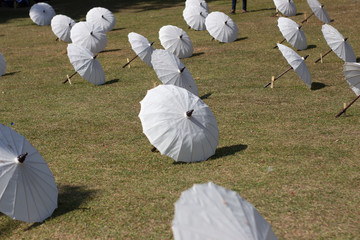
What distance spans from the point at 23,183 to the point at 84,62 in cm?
945

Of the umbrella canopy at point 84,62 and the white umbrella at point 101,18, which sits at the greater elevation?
the umbrella canopy at point 84,62

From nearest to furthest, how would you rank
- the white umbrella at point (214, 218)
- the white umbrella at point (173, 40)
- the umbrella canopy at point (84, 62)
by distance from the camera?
the white umbrella at point (214, 218), the umbrella canopy at point (84, 62), the white umbrella at point (173, 40)

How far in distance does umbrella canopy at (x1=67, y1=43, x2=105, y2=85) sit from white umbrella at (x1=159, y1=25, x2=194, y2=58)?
4.15 metres

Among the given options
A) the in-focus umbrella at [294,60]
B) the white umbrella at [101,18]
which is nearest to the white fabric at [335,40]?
the in-focus umbrella at [294,60]

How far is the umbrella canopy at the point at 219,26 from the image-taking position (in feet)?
73.0

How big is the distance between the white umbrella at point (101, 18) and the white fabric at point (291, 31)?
1114cm

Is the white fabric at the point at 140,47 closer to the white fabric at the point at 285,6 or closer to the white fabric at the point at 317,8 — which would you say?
the white fabric at the point at 317,8

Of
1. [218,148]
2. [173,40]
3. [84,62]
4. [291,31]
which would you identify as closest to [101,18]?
[173,40]

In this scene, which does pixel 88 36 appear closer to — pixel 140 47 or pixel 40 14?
pixel 140 47

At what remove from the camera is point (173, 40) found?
19703 millimetres

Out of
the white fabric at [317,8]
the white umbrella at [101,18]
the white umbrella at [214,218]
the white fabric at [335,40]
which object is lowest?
the white umbrella at [101,18]

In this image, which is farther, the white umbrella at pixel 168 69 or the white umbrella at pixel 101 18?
the white umbrella at pixel 101 18

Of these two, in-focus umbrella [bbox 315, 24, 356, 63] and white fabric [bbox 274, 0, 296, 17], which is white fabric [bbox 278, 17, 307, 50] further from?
white fabric [bbox 274, 0, 296, 17]

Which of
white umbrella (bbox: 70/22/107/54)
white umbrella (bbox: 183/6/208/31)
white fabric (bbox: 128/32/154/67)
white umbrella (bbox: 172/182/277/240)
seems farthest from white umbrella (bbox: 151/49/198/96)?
white umbrella (bbox: 183/6/208/31)
